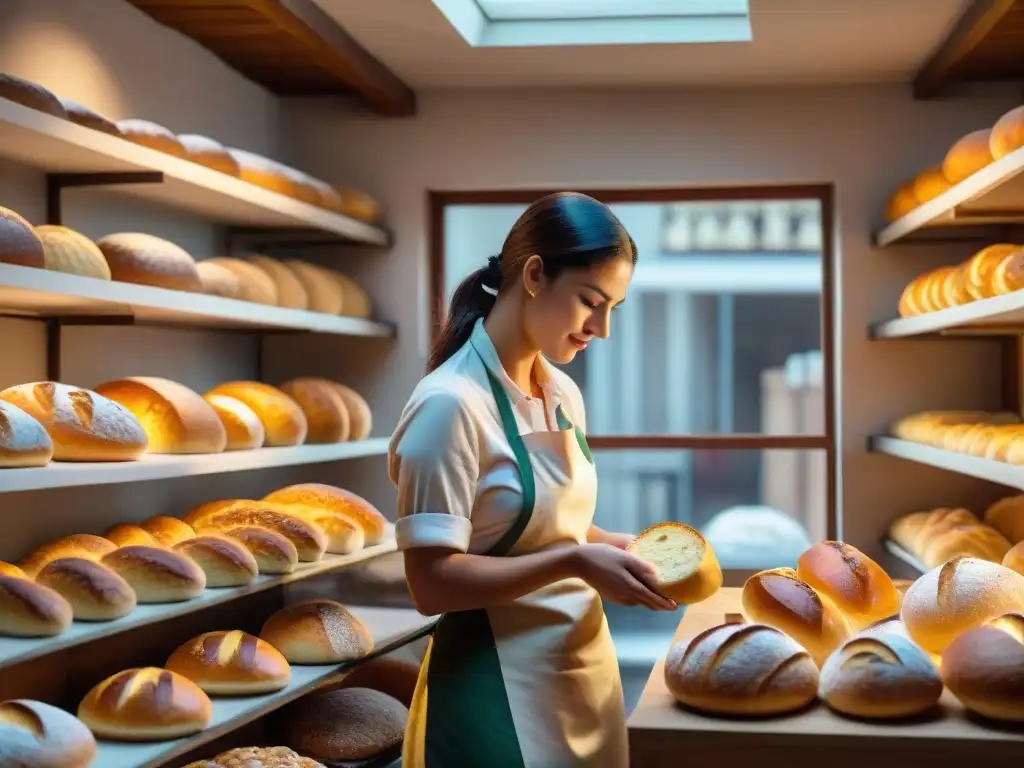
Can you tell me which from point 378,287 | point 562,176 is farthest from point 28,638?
point 562,176

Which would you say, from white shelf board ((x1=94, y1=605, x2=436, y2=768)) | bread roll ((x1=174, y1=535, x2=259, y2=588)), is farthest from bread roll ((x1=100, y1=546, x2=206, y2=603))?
white shelf board ((x1=94, y1=605, x2=436, y2=768))

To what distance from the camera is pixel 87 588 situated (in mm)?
2146

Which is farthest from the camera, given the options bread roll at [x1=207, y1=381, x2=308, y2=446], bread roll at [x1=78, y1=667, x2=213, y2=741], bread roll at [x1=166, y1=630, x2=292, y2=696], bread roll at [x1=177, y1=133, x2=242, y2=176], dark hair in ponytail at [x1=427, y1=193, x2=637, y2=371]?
bread roll at [x1=207, y1=381, x2=308, y2=446]

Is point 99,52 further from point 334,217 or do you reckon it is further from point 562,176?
point 562,176

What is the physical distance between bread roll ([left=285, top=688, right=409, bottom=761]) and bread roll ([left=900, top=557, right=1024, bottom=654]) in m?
1.43

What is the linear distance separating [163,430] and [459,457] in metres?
1.25

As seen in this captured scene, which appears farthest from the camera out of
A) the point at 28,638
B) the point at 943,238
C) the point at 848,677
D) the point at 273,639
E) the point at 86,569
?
the point at 943,238

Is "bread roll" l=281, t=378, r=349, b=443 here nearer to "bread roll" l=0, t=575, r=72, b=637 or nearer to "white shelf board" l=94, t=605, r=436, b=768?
"white shelf board" l=94, t=605, r=436, b=768

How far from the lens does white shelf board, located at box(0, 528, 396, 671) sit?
194 centimetres

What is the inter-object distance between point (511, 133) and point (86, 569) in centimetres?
219

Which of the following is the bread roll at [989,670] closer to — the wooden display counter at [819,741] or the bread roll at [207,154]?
the wooden display counter at [819,741]

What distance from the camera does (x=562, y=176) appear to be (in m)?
3.87

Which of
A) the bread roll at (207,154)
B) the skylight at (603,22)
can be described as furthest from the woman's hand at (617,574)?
the skylight at (603,22)

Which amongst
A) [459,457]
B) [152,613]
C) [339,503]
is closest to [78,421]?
[152,613]
